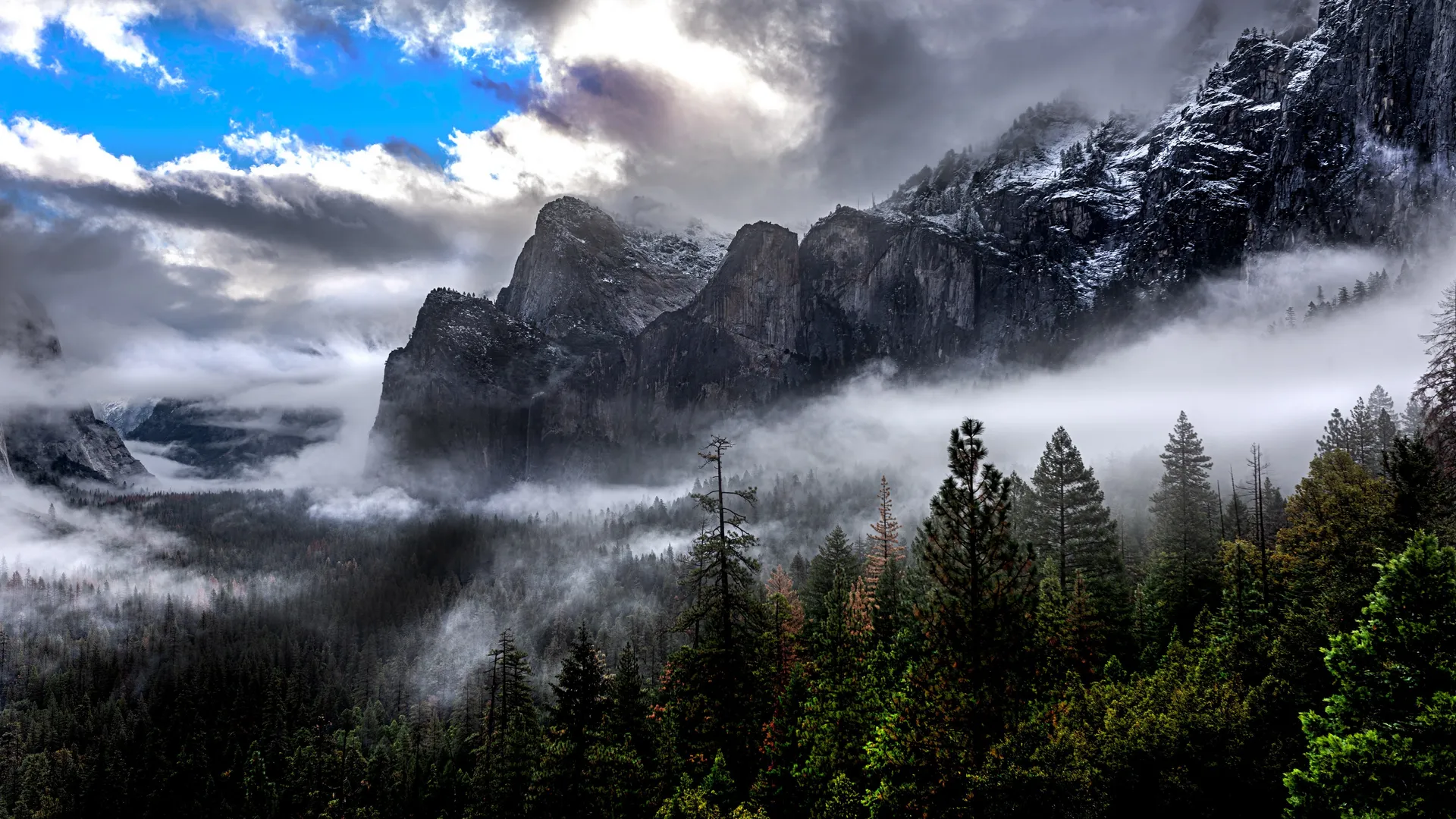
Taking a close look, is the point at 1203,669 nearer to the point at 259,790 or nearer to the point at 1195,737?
the point at 1195,737

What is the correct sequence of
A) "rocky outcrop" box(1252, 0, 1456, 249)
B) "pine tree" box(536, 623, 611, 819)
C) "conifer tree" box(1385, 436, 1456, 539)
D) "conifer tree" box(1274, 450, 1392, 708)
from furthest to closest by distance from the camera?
"rocky outcrop" box(1252, 0, 1456, 249) < "pine tree" box(536, 623, 611, 819) < "conifer tree" box(1385, 436, 1456, 539) < "conifer tree" box(1274, 450, 1392, 708)

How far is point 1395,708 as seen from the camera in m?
17.5

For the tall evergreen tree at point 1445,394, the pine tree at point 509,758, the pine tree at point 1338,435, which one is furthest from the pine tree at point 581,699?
the pine tree at point 1338,435

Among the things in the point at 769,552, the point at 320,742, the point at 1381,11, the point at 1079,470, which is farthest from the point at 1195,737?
the point at 1381,11

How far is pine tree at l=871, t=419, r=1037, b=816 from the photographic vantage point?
72.3 ft

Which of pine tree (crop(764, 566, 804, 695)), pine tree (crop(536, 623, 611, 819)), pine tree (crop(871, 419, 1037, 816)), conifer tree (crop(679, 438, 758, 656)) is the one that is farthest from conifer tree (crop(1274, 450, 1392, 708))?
pine tree (crop(536, 623, 611, 819))

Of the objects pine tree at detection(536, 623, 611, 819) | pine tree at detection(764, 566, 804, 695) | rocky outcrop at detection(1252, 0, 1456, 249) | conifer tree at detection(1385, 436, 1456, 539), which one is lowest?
pine tree at detection(536, 623, 611, 819)

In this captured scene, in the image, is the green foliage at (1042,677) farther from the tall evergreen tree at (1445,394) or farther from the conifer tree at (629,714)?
the tall evergreen tree at (1445,394)

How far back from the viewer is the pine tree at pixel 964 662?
22031 mm

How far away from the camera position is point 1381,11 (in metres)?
128

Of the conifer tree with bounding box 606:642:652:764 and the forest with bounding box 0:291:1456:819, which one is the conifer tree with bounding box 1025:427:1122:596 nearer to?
the forest with bounding box 0:291:1456:819

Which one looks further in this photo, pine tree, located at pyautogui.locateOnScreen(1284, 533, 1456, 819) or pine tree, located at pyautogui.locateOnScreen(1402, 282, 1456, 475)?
pine tree, located at pyautogui.locateOnScreen(1402, 282, 1456, 475)

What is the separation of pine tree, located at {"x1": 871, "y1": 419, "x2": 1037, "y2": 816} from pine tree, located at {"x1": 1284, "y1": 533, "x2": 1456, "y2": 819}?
24.4ft

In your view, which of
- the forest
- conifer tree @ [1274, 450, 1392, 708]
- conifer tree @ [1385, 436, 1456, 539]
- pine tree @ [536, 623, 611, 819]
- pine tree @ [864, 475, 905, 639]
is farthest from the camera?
pine tree @ [864, 475, 905, 639]
